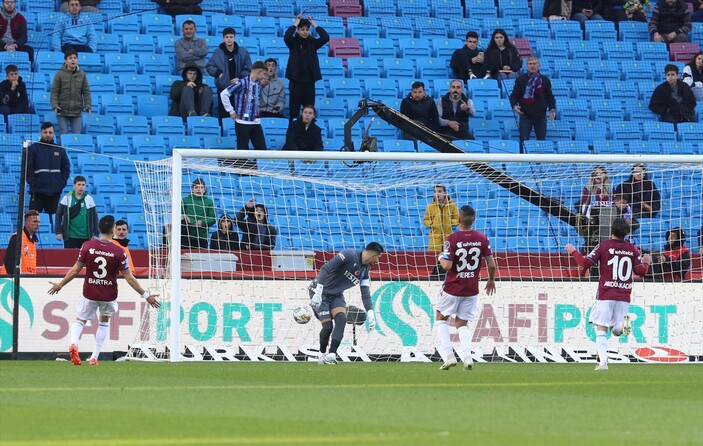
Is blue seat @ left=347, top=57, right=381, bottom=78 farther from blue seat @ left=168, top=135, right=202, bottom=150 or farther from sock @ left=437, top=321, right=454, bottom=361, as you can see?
sock @ left=437, top=321, right=454, bottom=361

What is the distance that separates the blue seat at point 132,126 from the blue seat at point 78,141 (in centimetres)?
83

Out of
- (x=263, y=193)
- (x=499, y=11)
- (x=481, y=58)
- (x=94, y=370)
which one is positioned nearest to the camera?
(x=94, y=370)

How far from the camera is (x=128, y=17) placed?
26.0m

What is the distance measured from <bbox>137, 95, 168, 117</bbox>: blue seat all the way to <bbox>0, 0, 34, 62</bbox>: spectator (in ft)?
7.40

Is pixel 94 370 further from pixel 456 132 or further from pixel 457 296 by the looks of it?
pixel 456 132

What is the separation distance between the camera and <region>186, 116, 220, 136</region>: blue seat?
23766 mm

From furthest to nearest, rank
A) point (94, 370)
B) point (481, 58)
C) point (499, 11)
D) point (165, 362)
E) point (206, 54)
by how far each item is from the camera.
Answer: point (499, 11) < point (481, 58) < point (206, 54) < point (165, 362) < point (94, 370)

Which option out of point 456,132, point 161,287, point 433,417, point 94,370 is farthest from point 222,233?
point 433,417

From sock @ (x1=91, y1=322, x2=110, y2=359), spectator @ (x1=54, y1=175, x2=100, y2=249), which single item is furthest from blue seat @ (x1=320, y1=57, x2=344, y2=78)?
sock @ (x1=91, y1=322, x2=110, y2=359)

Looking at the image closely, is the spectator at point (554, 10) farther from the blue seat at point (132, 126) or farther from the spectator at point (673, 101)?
the blue seat at point (132, 126)

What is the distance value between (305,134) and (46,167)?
460 cm

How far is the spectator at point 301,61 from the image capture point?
24.0 m

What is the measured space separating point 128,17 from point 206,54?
7.75 ft

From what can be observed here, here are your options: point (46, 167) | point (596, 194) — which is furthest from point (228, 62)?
point (596, 194)
